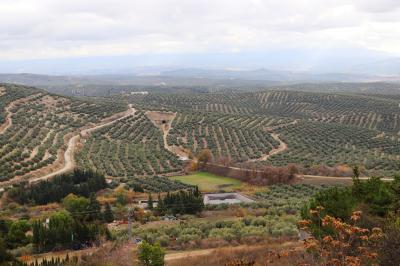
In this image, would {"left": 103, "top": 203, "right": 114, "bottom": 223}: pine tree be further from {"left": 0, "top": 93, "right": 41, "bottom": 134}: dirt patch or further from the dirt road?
{"left": 0, "top": 93, "right": 41, "bottom": 134}: dirt patch

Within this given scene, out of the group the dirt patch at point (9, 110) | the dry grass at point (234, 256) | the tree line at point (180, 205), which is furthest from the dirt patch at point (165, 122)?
the dry grass at point (234, 256)

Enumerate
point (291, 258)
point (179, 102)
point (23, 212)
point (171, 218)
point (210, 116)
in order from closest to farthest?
point (291, 258) < point (171, 218) < point (23, 212) < point (210, 116) < point (179, 102)

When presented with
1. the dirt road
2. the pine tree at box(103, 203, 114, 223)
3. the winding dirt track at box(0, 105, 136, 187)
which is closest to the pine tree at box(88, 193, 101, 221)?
the pine tree at box(103, 203, 114, 223)

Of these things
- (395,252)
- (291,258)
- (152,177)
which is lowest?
(152,177)

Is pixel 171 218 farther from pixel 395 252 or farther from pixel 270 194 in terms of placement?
pixel 395 252

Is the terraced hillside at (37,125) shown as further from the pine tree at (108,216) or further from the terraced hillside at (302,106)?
the terraced hillside at (302,106)

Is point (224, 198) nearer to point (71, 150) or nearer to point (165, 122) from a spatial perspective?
point (71, 150)

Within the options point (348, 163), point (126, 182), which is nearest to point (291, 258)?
point (126, 182)
